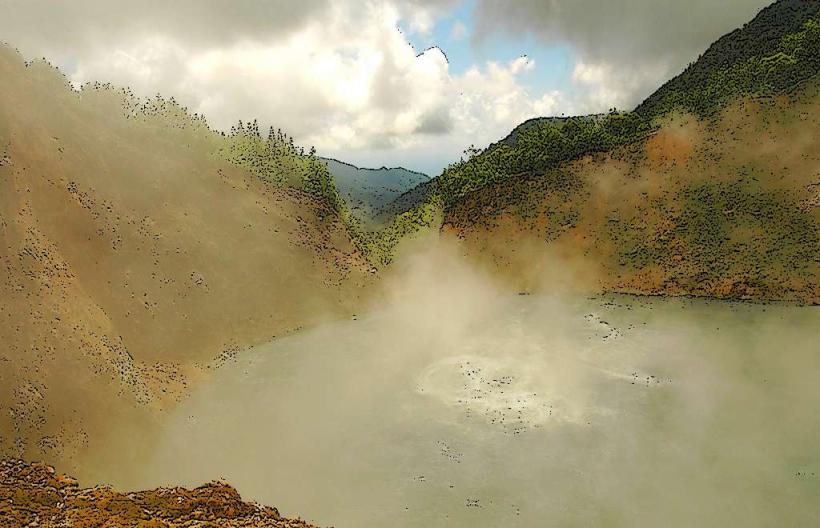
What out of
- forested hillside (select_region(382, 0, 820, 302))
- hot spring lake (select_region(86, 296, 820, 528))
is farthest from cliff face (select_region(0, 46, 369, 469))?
forested hillside (select_region(382, 0, 820, 302))

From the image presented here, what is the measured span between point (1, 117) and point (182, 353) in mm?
17369

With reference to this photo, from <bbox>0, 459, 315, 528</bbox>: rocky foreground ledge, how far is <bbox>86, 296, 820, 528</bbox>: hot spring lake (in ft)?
7.00

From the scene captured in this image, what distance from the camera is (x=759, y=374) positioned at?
26688 millimetres

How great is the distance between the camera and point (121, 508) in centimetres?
1590

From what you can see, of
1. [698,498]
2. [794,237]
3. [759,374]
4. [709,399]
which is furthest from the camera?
[794,237]

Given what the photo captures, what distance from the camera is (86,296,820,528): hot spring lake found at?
58.7 feet

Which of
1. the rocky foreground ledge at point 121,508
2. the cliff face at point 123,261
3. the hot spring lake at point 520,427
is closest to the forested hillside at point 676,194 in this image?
the hot spring lake at point 520,427

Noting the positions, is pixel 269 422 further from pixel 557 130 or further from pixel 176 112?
pixel 557 130

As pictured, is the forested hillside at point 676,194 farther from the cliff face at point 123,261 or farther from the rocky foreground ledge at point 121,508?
the rocky foreground ledge at point 121,508

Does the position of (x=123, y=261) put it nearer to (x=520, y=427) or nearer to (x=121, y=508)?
(x=121, y=508)

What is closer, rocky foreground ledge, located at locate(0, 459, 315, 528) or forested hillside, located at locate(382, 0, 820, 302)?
rocky foreground ledge, located at locate(0, 459, 315, 528)

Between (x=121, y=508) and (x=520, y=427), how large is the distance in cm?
1452

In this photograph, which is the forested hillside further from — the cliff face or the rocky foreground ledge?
the rocky foreground ledge

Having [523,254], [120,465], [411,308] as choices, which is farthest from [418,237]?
[120,465]
